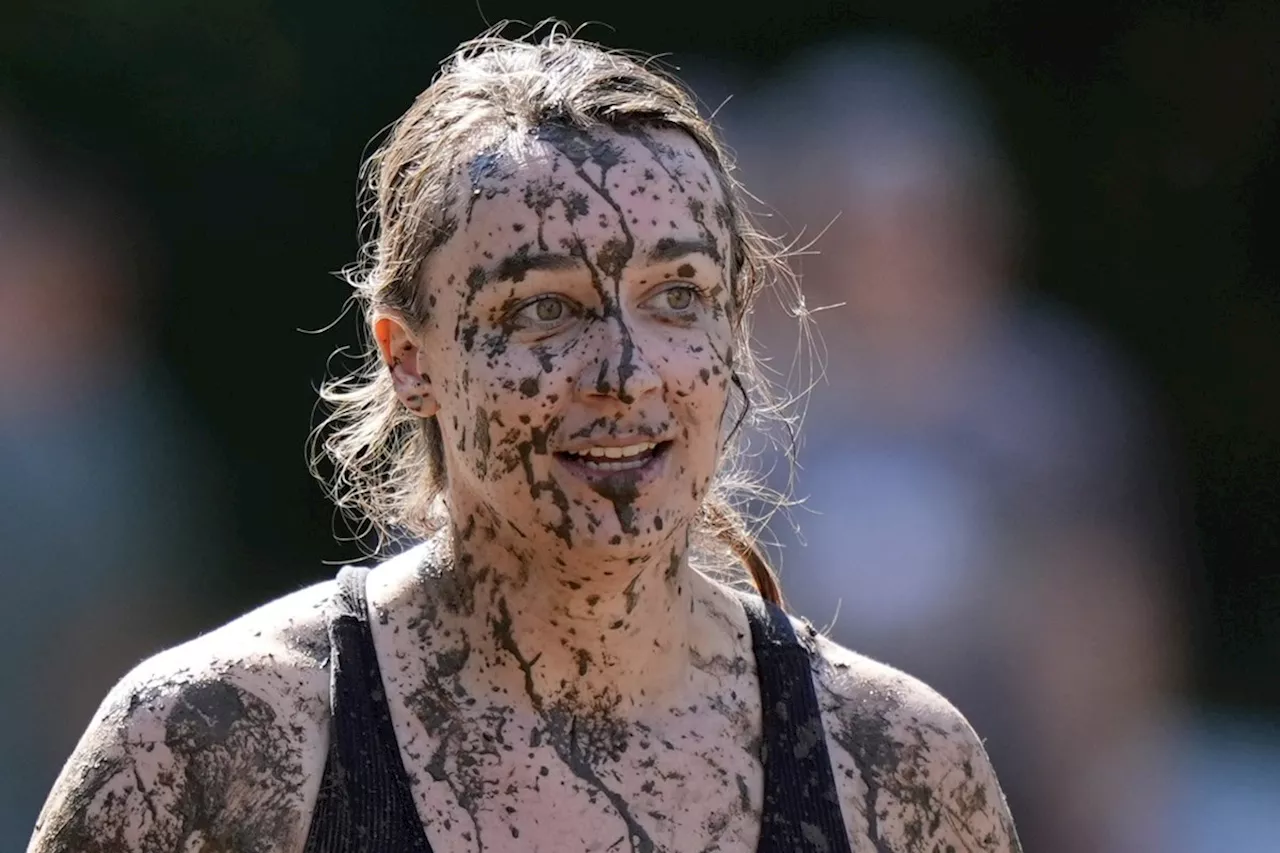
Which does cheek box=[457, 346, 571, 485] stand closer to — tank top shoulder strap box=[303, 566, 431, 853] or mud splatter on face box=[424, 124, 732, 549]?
mud splatter on face box=[424, 124, 732, 549]

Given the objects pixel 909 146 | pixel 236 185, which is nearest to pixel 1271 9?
pixel 909 146

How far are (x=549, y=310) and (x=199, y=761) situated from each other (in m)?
0.74

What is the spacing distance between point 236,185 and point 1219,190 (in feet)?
8.33

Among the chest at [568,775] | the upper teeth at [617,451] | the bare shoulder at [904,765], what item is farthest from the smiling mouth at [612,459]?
the bare shoulder at [904,765]

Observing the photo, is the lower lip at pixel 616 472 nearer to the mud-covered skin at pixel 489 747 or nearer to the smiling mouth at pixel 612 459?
the smiling mouth at pixel 612 459

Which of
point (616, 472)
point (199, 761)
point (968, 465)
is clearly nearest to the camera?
point (199, 761)

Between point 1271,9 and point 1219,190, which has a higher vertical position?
point 1271,9

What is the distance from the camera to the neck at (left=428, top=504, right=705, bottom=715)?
8.18ft

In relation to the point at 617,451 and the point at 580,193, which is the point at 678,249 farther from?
the point at 617,451

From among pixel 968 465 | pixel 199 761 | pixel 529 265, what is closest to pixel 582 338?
pixel 529 265

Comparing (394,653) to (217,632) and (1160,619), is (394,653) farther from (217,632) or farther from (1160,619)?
(1160,619)

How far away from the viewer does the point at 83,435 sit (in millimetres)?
4273

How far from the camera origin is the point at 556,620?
8.24 feet

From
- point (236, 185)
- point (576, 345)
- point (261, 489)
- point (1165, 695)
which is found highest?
point (236, 185)
